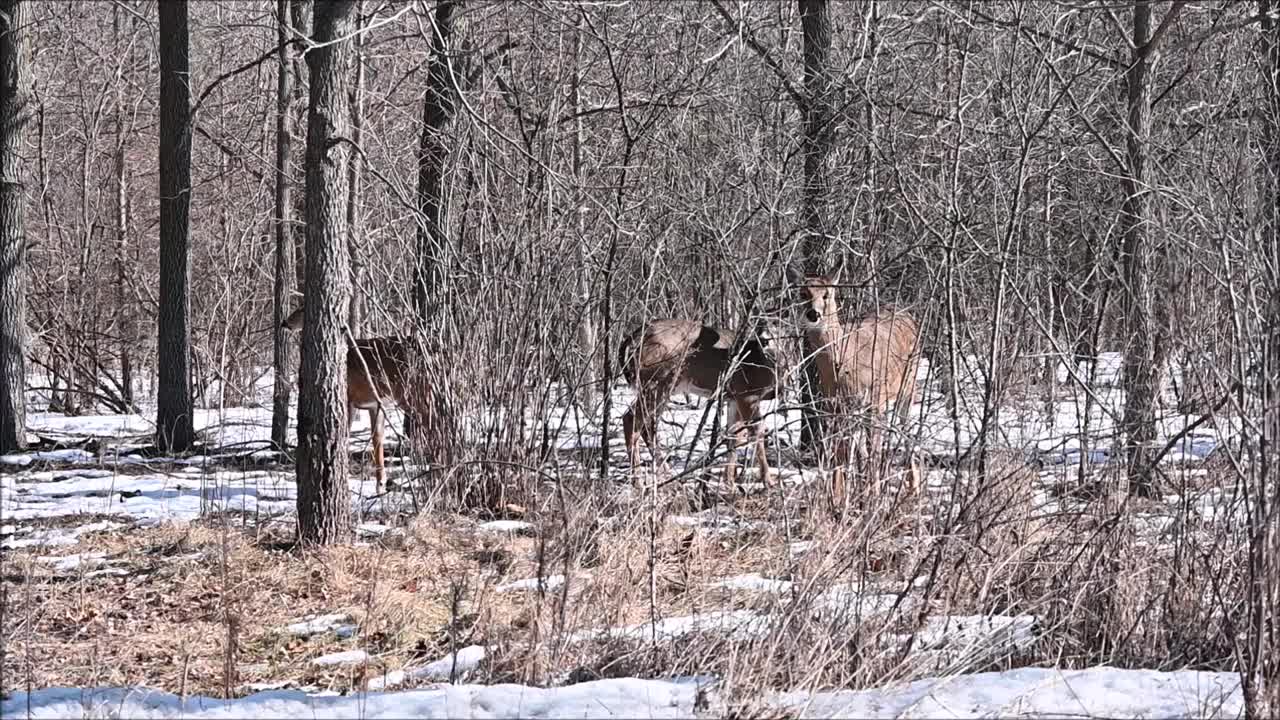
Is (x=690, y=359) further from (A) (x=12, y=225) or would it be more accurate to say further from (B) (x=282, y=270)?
(A) (x=12, y=225)

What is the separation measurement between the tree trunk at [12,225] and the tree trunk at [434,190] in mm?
3997

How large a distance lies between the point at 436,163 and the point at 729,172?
116 inches

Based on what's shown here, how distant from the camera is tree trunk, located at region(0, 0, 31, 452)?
12.6m

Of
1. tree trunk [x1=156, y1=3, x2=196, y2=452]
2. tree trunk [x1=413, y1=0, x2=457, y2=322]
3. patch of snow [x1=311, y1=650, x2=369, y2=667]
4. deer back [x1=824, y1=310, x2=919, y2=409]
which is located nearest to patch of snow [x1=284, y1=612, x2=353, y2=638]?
patch of snow [x1=311, y1=650, x2=369, y2=667]

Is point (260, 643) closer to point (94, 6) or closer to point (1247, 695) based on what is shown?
point (1247, 695)

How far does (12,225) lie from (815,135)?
7.17 meters

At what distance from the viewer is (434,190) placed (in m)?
10.7

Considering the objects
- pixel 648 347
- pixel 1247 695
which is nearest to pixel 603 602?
pixel 1247 695

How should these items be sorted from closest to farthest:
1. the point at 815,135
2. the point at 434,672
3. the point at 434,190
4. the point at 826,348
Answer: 1. the point at 434,672
2. the point at 826,348
3. the point at 434,190
4. the point at 815,135

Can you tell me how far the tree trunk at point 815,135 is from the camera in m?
10.2

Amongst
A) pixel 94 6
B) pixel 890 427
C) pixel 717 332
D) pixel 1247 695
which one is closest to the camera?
pixel 1247 695

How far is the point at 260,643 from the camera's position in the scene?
20.6 feet

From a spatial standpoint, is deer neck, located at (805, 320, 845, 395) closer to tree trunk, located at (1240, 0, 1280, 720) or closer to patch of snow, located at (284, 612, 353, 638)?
patch of snow, located at (284, 612, 353, 638)

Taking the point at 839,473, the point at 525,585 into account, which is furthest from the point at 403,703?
the point at 839,473
